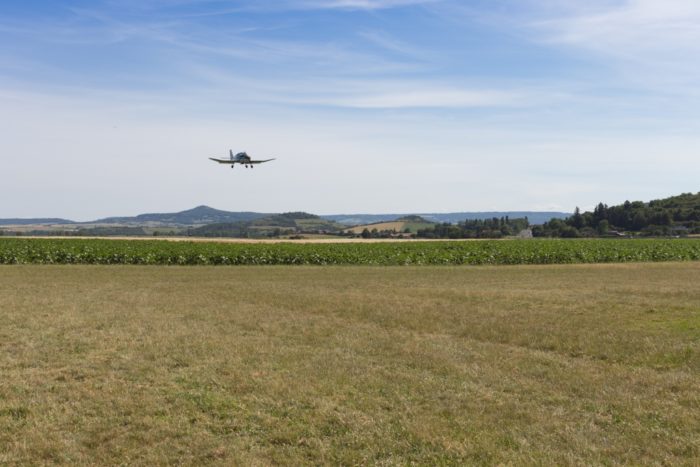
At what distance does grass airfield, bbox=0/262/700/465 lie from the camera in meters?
8.22

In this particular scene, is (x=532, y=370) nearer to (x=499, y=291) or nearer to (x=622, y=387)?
(x=622, y=387)

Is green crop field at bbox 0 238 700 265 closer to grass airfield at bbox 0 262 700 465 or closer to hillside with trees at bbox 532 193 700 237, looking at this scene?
grass airfield at bbox 0 262 700 465

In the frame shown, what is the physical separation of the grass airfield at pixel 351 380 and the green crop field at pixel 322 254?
79.1 feet

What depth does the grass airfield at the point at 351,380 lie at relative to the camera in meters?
8.22

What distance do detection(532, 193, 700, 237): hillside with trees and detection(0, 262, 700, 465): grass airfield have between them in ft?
372

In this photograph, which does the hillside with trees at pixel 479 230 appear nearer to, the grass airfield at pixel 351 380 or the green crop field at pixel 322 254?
the green crop field at pixel 322 254

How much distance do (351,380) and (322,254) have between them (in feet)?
131

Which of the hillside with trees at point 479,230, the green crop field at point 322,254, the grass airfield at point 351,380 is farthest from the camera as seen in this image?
the hillside with trees at point 479,230

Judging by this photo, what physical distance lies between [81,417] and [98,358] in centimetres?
443

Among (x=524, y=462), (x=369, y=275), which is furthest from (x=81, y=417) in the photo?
(x=369, y=275)

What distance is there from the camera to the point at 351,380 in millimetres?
11734

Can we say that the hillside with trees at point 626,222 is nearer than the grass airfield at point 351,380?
No

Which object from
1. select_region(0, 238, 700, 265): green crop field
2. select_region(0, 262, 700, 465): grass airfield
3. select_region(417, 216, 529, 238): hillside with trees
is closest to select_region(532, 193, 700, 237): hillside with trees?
select_region(417, 216, 529, 238): hillside with trees

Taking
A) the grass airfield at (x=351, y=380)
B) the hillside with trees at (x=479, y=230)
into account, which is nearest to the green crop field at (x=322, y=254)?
the grass airfield at (x=351, y=380)
